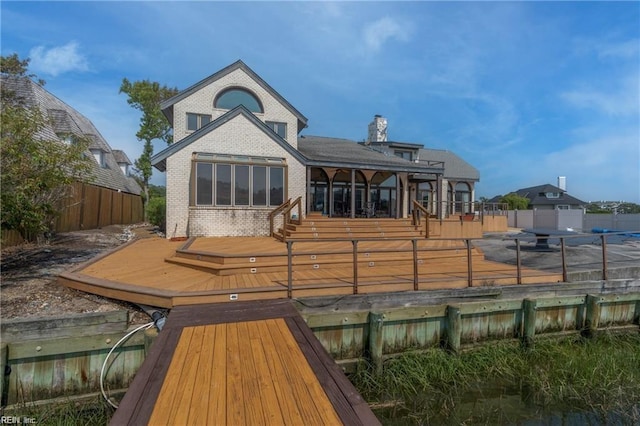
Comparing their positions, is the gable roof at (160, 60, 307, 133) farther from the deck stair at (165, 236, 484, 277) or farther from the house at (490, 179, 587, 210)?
the house at (490, 179, 587, 210)

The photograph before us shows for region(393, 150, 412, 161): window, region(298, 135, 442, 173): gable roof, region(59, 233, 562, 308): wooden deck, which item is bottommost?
region(59, 233, 562, 308): wooden deck

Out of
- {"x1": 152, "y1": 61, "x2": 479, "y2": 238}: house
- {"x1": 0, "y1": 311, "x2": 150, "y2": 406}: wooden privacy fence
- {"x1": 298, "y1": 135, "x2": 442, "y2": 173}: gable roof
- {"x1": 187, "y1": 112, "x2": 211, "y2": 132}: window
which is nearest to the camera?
{"x1": 0, "y1": 311, "x2": 150, "y2": 406}: wooden privacy fence

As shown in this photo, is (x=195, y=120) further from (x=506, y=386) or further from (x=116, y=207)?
(x=506, y=386)

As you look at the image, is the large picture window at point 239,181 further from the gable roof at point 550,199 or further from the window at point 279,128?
the gable roof at point 550,199

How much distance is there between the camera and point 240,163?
1265 centimetres

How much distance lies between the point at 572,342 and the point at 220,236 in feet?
36.7

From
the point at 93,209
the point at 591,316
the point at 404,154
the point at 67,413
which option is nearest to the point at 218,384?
the point at 67,413

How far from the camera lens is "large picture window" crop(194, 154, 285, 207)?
12.2m

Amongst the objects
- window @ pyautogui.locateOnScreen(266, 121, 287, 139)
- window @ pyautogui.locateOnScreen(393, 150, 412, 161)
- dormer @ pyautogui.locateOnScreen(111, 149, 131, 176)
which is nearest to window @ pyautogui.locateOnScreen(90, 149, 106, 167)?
dormer @ pyautogui.locateOnScreen(111, 149, 131, 176)

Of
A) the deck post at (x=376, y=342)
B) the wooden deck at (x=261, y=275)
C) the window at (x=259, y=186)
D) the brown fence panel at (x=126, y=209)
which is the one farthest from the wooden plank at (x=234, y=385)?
the brown fence panel at (x=126, y=209)

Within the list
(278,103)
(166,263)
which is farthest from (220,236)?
(278,103)

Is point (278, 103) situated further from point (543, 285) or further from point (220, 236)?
point (543, 285)

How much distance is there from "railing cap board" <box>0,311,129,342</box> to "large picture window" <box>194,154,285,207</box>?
327 inches

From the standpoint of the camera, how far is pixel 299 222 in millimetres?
11758
